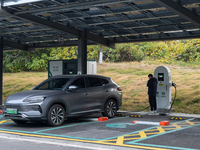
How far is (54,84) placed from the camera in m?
11.2

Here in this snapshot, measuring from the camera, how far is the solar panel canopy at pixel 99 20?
1158 centimetres

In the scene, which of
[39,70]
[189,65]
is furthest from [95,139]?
[39,70]

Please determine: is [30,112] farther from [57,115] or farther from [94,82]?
[94,82]

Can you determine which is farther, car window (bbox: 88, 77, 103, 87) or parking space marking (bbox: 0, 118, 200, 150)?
car window (bbox: 88, 77, 103, 87)

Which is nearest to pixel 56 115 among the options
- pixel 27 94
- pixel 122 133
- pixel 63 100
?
pixel 63 100

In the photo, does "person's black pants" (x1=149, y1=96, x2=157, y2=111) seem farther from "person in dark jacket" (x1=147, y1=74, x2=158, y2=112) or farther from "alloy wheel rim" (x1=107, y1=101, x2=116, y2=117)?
"alloy wheel rim" (x1=107, y1=101, x2=116, y2=117)

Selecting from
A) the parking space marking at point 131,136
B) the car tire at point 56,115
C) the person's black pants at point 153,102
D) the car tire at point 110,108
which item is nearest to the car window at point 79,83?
the car tire at point 56,115

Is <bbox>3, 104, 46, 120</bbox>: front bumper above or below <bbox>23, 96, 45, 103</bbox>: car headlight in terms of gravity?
below

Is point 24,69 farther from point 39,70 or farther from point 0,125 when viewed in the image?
point 0,125

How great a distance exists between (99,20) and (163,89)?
4.22 meters

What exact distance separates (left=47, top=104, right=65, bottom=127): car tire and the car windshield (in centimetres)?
84

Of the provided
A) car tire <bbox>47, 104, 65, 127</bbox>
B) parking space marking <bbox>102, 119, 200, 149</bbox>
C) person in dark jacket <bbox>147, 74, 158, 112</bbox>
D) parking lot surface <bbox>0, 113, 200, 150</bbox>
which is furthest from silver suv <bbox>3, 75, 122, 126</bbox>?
parking space marking <bbox>102, 119, 200, 149</bbox>

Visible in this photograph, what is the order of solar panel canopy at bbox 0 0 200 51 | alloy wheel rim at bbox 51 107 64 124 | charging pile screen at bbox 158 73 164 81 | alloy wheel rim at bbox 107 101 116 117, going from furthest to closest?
1. charging pile screen at bbox 158 73 164 81
2. alloy wheel rim at bbox 107 101 116 117
3. solar panel canopy at bbox 0 0 200 51
4. alloy wheel rim at bbox 51 107 64 124

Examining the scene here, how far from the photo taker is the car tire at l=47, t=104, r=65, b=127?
32.6ft
